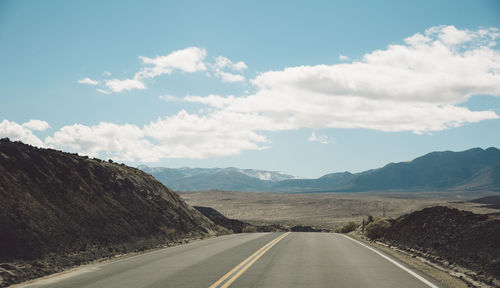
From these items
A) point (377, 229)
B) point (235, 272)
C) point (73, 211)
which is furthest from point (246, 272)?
point (377, 229)

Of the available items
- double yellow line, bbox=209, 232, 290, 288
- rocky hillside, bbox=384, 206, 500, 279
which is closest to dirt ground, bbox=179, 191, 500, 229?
rocky hillside, bbox=384, 206, 500, 279

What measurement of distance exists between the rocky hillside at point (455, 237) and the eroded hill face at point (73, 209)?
506 inches

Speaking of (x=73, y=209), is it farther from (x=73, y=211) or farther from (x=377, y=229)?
(x=377, y=229)

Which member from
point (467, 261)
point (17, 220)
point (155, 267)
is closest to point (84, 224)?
point (17, 220)

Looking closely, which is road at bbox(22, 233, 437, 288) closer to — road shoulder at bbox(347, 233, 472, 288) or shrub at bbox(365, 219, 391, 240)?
Result: road shoulder at bbox(347, 233, 472, 288)

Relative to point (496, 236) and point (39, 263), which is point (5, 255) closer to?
point (39, 263)

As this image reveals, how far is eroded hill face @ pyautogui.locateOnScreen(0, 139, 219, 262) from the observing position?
49.6 ft

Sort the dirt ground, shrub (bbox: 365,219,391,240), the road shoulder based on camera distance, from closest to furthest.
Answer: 1. the road shoulder
2. shrub (bbox: 365,219,391,240)
3. the dirt ground

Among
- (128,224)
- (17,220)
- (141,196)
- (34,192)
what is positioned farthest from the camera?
(141,196)

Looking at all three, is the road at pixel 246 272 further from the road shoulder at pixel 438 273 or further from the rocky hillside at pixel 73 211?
the rocky hillside at pixel 73 211

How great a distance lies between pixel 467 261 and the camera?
42.0ft

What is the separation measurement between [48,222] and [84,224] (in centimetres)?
234

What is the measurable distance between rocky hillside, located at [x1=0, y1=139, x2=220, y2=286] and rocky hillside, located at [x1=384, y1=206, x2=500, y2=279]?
1269 centimetres

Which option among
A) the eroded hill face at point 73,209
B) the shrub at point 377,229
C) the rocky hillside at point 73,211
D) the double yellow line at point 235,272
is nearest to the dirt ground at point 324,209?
the shrub at point 377,229
